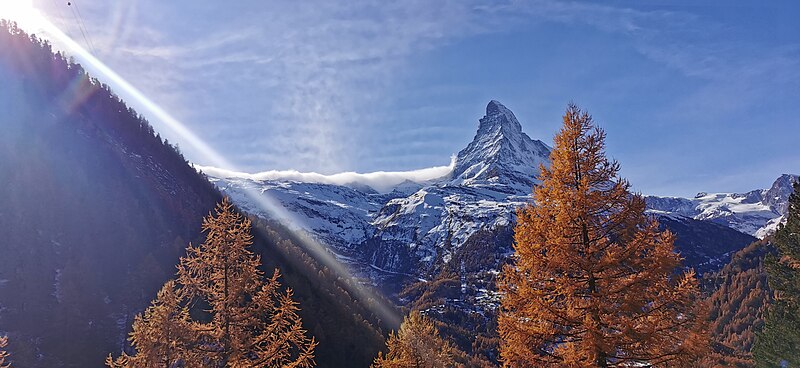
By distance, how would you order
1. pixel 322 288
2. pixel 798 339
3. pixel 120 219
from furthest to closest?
pixel 322 288
pixel 120 219
pixel 798 339

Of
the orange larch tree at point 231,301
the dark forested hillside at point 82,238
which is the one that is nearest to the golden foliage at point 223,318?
the orange larch tree at point 231,301

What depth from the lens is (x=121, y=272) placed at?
5226 inches

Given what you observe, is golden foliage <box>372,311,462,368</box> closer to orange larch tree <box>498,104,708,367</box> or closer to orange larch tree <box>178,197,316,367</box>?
orange larch tree <box>178,197,316,367</box>

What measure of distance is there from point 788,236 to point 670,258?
30066 mm

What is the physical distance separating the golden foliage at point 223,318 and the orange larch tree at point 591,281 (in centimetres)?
1147

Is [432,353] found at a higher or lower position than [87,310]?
higher

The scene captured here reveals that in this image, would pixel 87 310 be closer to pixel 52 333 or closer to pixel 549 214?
pixel 52 333

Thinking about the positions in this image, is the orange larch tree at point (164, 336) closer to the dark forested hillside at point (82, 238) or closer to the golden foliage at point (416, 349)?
the golden foliage at point (416, 349)

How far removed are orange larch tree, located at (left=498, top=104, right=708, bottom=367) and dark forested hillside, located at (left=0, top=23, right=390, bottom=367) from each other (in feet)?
353

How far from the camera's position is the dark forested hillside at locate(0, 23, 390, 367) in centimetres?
10606

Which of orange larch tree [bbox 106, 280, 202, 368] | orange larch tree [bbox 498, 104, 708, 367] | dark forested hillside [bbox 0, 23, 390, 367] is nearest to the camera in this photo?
orange larch tree [bbox 498, 104, 708, 367]

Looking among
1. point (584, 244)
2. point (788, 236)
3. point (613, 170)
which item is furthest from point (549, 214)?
point (788, 236)

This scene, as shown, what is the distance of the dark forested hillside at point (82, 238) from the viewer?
106 meters

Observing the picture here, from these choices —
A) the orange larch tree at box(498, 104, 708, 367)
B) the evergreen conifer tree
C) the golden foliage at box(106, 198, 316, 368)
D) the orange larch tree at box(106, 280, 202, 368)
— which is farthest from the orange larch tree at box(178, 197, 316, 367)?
the evergreen conifer tree
